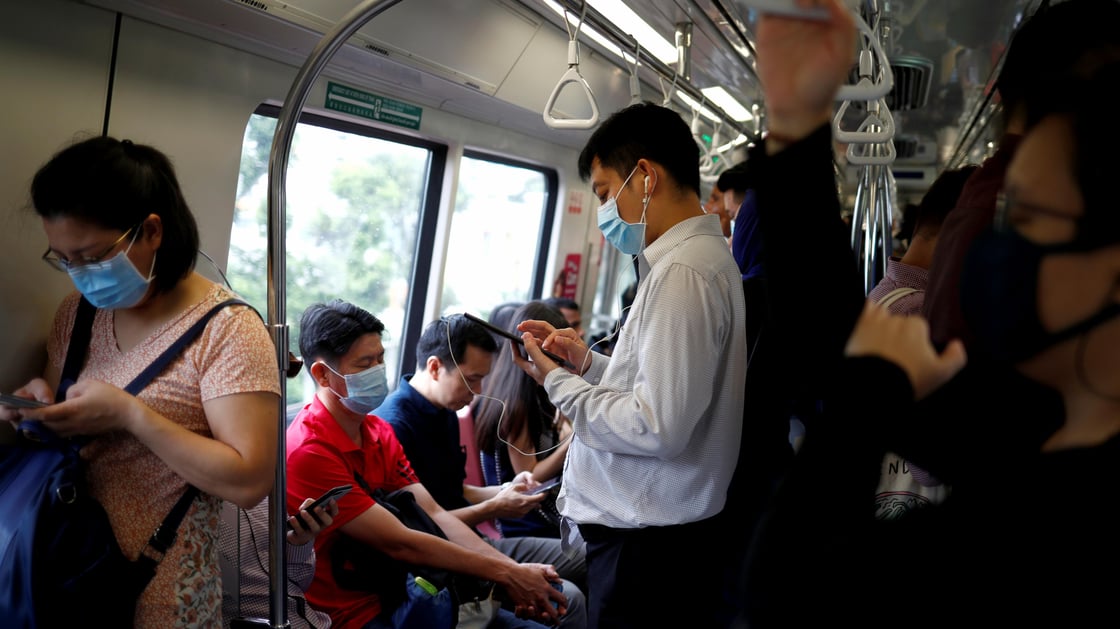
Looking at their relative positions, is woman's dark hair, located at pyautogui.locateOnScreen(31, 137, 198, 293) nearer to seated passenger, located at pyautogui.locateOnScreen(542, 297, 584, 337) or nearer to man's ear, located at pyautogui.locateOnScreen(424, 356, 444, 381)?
man's ear, located at pyautogui.locateOnScreen(424, 356, 444, 381)

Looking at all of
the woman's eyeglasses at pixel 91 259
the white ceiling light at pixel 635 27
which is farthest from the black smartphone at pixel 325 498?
the white ceiling light at pixel 635 27

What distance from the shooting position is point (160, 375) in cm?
180

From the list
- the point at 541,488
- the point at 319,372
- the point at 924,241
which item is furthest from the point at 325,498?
the point at 924,241

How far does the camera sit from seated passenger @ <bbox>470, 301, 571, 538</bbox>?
3.79 m

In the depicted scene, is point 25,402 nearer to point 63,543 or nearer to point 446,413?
point 63,543

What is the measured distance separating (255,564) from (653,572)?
112 centimetres

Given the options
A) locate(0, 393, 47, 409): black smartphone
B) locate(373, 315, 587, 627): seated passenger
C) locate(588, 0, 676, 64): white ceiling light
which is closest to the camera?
locate(0, 393, 47, 409): black smartphone

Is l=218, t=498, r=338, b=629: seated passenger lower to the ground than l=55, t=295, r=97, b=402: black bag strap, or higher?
lower

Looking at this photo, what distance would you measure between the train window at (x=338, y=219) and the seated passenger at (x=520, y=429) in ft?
1.73

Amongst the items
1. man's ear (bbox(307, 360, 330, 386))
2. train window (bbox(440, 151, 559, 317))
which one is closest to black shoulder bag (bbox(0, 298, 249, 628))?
man's ear (bbox(307, 360, 330, 386))

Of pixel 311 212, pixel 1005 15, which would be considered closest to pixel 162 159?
pixel 311 212

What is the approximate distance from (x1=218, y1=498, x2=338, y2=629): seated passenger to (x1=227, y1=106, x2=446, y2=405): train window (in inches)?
47.9

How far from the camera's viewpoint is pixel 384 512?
2637mm

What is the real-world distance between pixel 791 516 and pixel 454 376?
2.37 metres
